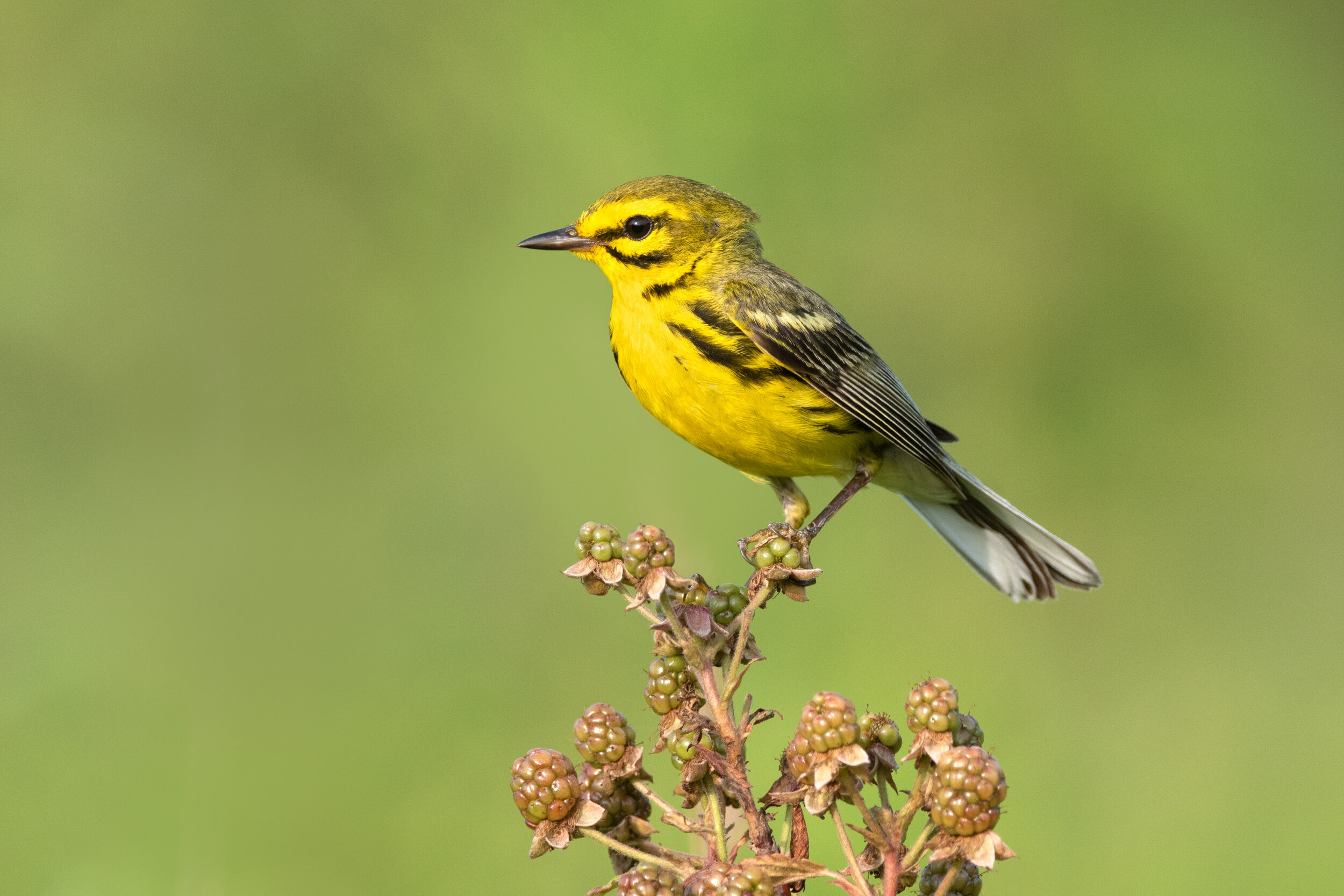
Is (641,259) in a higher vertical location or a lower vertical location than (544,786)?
higher

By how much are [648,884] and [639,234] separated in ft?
10.1

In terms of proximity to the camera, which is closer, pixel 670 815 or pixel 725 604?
pixel 670 815

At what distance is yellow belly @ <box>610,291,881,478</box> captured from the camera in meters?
4.45

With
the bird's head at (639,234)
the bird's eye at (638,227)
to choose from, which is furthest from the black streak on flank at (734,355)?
the bird's eye at (638,227)

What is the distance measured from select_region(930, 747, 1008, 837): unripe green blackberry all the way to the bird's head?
2.98 metres

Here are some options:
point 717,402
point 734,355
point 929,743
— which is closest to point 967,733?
point 929,743

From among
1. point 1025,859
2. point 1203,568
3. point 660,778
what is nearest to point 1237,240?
point 1203,568

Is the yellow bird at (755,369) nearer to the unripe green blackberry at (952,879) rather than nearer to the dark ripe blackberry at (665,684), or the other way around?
the dark ripe blackberry at (665,684)

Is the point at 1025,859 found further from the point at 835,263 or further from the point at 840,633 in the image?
the point at 835,263

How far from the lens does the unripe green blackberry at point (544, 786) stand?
2.19 meters

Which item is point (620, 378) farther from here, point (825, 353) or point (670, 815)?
point (670, 815)

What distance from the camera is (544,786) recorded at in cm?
219

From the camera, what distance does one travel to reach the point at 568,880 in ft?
14.6

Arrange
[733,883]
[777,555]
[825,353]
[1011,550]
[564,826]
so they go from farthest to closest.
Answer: [1011,550] < [825,353] < [777,555] < [564,826] < [733,883]
